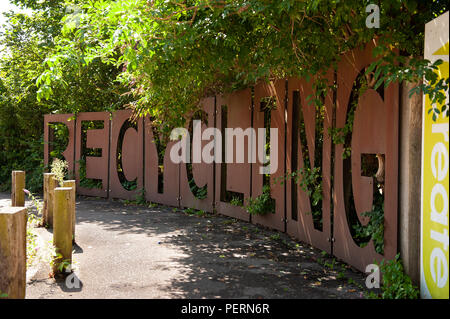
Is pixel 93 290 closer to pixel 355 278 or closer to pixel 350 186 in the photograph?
pixel 355 278

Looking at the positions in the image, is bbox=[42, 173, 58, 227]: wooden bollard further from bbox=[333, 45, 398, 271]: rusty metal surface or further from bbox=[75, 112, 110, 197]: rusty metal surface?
bbox=[75, 112, 110, 197]: rusty metal surface

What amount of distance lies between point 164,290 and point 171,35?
10.5 feet

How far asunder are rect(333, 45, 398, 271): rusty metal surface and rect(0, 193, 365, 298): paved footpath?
1.08 ft

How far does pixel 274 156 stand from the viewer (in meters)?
8.52

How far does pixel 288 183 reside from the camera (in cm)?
809

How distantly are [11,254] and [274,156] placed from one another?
5.45 meters

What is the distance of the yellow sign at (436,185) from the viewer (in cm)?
389

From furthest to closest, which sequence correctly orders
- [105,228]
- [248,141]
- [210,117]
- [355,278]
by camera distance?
[210,117] → [248,141] → [105,228] → [355,278]

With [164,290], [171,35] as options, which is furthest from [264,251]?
[171,35]

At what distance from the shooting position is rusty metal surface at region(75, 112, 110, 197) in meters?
13.6

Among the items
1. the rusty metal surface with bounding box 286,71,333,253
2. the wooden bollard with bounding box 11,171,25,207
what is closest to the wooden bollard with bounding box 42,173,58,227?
the wooden bollard with bounding box 11,171,25,207

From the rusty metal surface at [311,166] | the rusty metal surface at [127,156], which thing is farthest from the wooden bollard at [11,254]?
the rusty metal surface at [127,156]

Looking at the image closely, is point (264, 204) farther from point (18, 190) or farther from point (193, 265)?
point (18, 190)
